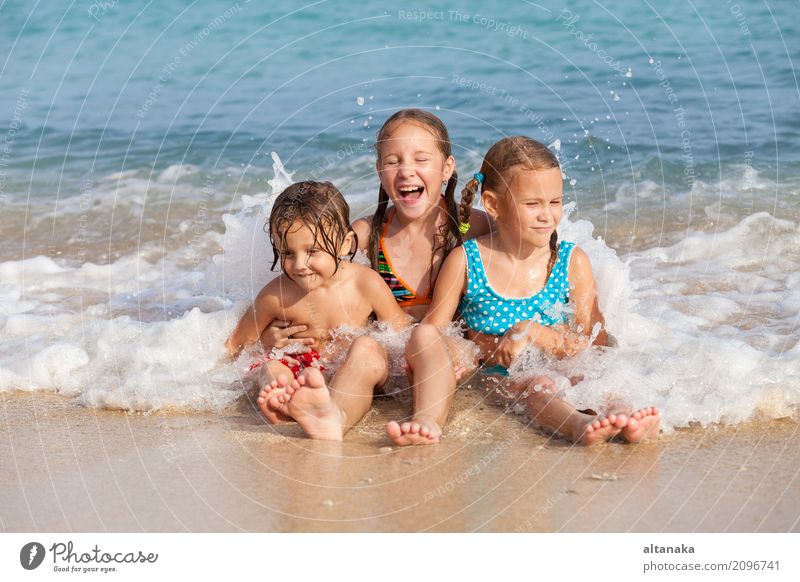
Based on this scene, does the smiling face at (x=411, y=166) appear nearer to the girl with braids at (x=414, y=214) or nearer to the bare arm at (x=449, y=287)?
the girl with braids at (x=414, y=214)

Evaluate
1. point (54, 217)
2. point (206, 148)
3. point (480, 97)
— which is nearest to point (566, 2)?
point (480, 97)

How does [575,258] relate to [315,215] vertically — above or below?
below

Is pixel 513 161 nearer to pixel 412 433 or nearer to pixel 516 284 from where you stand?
pixel 516 284

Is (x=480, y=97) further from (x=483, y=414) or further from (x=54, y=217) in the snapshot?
(x=483, y=414)

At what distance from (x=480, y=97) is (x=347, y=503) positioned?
7.31 meters

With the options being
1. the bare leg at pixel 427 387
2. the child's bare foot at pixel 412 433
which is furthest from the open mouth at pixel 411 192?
the child's bare foot at pixel 412 433

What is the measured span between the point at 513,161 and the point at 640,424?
4.57 feet

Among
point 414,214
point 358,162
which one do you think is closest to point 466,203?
point 414,214

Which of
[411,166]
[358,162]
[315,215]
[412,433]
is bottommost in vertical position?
[412,433]

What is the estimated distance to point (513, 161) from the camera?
4363 millimetres

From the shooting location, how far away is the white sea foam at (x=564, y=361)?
4.16 meters

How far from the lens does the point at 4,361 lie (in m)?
4.89

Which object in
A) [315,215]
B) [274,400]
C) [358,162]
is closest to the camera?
[274,400]

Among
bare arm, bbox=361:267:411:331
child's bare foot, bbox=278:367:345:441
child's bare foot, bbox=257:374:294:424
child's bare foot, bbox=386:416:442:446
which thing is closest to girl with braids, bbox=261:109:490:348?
bare arm, bbox=361:267:411:331
